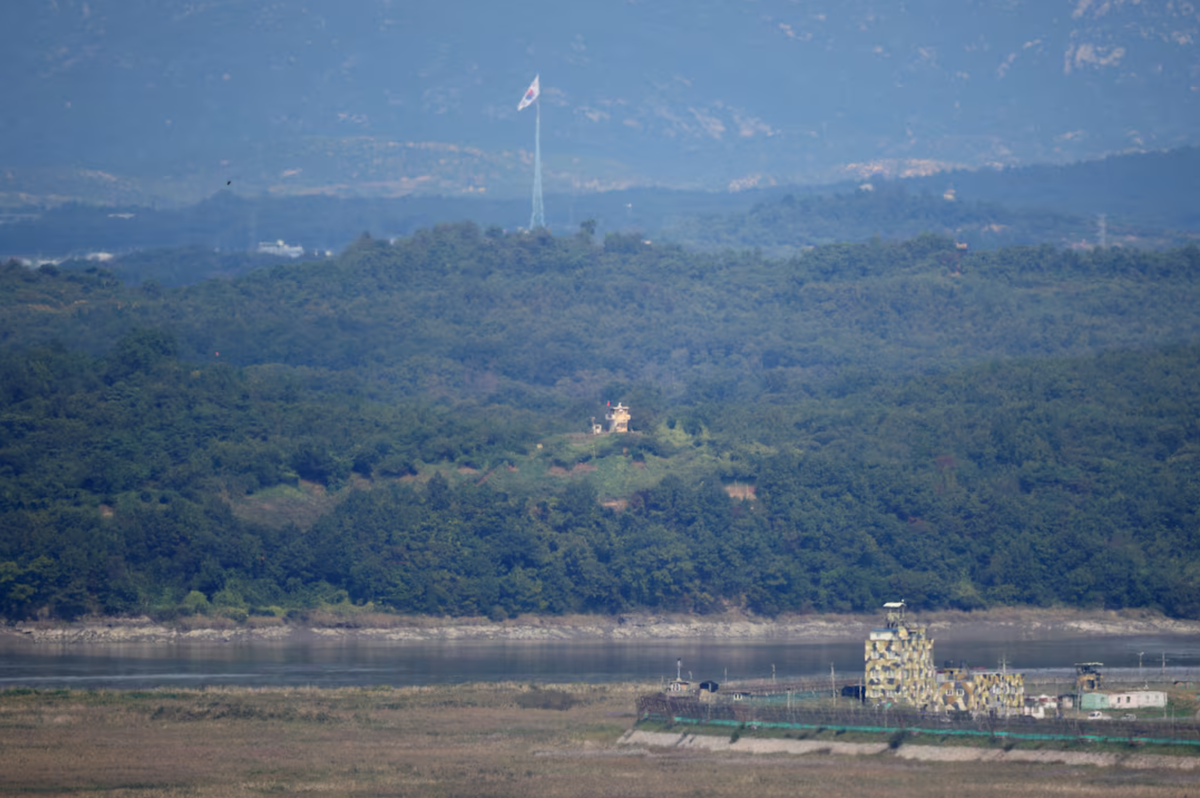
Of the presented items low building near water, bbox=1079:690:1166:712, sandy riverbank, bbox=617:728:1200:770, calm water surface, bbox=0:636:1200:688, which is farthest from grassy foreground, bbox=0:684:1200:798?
calm water surface, bbox=0:636:1200:688

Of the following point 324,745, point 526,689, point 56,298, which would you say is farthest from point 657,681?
point 56,298

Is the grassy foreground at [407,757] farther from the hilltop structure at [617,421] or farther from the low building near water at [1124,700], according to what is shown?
the hilltop structure at [617,421]

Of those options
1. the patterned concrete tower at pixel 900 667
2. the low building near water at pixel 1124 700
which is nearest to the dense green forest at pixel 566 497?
the patterned concrete tower at pixel 900 667

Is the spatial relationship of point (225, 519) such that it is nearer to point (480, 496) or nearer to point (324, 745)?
point (480, 496)

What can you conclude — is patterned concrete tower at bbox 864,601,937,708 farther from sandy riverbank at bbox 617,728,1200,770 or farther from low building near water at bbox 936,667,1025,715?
sandy riverbank at bbox 617,728,1200,770

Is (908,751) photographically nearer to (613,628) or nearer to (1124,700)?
(1124,700)
